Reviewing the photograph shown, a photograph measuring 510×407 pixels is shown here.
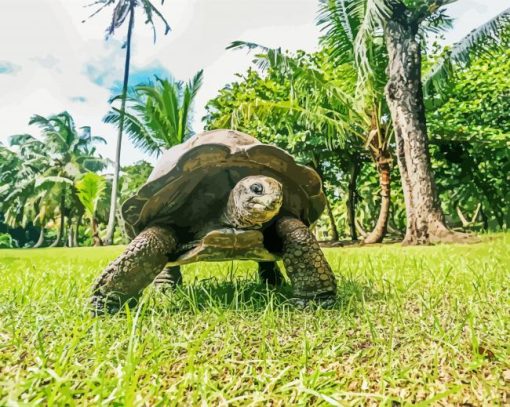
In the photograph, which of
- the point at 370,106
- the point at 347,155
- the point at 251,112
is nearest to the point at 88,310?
the point at 251,112

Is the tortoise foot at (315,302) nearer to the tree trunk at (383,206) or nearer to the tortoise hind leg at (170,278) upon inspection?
the tortoise hind leg at (170,278)

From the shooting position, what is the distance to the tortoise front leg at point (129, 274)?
1.90m

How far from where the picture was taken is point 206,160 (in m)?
2.12

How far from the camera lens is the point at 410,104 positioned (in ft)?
23.5

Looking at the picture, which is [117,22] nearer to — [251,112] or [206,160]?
[251,112]

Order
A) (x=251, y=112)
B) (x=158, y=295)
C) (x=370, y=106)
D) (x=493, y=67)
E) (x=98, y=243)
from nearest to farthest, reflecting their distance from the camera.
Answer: (x=158, y=295)
(x=251, y=112)
(x=370, y=106)
(x=493, y=67)
(x=98, y=243)

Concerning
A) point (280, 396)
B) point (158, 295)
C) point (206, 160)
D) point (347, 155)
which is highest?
point (347, 155)

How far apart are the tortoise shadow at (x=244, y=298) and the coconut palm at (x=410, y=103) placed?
4847 millimetres

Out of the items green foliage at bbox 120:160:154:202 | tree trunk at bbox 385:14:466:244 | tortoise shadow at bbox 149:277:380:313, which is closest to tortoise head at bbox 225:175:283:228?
tortoise shadow at bbox 149:277:380:313

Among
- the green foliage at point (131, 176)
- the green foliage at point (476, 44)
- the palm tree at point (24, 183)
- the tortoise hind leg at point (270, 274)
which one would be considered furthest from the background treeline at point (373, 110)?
the palm tree at point (24, 183)

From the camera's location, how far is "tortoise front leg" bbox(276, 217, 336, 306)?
6.41ft

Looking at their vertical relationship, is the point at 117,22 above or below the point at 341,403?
above

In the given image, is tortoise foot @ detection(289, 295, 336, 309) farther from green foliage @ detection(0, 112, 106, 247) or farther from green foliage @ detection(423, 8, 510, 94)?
green foliage @ detection(0, 112, 106, 247)

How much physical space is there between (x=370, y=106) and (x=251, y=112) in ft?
9.35
